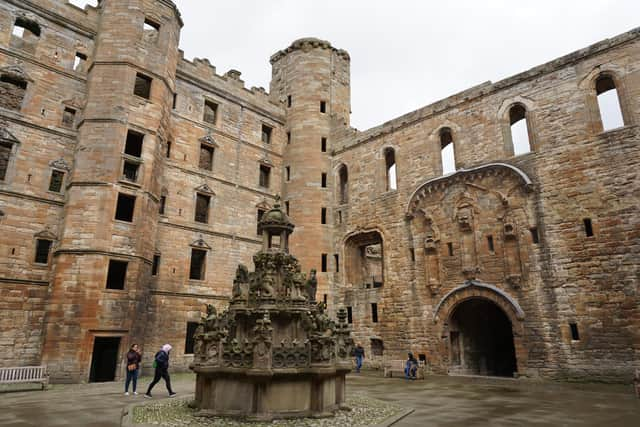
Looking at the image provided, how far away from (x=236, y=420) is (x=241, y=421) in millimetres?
137

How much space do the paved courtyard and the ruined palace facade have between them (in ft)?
7.64

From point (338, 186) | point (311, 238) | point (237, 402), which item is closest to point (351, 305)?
point (311, 238)

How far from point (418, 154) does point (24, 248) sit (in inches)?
669

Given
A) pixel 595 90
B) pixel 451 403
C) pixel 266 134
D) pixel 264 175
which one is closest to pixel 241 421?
pixel 451 403

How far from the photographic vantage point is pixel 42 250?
15578 millimetres

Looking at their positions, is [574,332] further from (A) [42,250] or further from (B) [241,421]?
→ (A) [42,250]

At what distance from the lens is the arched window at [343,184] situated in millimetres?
23750

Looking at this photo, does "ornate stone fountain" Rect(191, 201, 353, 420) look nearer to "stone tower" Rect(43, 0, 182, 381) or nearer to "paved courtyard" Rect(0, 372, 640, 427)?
"paved courtyard" Rect(0, 372, 640, 427)

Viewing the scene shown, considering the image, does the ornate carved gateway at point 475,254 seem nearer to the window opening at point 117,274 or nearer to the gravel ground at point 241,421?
the gravel ground at point 241,421

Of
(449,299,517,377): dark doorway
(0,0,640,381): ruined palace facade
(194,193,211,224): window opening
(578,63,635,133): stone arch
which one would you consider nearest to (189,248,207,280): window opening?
(0,0,640,381): ruined palace facade

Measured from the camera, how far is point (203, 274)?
782 inches

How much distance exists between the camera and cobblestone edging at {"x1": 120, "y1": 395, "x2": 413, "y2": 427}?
716cm

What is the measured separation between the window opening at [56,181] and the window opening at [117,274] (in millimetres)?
3983

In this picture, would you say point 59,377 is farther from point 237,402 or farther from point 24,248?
point 237,402
